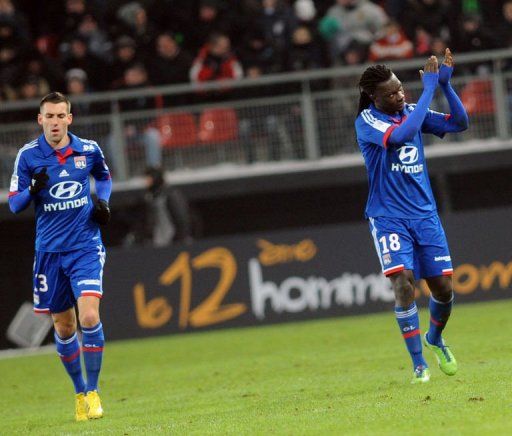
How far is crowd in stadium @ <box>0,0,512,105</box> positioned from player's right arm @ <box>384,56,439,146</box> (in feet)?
35.1

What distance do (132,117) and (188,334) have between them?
3512 mm

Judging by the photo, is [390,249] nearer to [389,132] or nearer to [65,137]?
[389,132]

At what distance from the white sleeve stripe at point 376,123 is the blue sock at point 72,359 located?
289 centimetres

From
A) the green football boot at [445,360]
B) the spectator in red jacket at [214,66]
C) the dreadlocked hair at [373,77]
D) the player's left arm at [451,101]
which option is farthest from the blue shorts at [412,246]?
the spectator in red jacket at [214,66]

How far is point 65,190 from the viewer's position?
407 inches

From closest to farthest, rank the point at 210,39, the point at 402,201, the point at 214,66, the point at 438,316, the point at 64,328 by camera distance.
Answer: the point at 402,201 < the point at 64,328 < the point at 438,316 < the point at 210,39 < the point at 214,66

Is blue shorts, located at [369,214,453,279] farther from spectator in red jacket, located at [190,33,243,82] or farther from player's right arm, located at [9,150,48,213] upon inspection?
spectator in red jacket, located at [190,33,243,82]

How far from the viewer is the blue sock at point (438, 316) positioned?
10.6 meters

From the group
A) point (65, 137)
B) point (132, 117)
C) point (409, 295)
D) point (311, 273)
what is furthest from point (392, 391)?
point (132, 117)

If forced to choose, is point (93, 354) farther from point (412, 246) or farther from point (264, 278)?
point (264, 278)

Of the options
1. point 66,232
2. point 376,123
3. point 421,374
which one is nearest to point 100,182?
point 66,232

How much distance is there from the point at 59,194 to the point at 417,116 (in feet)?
9.27

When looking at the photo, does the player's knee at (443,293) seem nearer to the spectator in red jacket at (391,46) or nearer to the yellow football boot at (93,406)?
the yellow football boot at (93,406)

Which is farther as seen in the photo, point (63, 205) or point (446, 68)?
point (63, 205)
